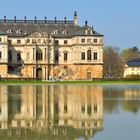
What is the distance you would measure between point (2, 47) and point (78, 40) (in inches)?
570

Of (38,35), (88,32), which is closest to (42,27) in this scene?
(38,35)

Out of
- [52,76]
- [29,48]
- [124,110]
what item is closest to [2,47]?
[29,48]

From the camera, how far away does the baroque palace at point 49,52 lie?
91438mm

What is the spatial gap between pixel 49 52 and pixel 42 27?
18.3 ft

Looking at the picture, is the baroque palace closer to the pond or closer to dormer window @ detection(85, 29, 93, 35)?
dormer window @ detection(85, 29, 93, 35)

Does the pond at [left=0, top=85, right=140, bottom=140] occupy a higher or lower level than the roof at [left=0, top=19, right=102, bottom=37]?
lower

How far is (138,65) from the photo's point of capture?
445 ft

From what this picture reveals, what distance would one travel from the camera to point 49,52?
93250 mm

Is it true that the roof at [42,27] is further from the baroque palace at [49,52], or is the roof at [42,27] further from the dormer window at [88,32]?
the dormer window at [88,32]

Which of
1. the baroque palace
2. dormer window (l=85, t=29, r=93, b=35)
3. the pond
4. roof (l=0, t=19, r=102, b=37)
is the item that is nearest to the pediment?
the baroque palace

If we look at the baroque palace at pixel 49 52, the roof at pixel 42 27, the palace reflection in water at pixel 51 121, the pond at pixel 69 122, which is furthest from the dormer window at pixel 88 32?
the pond at pixel 69 122

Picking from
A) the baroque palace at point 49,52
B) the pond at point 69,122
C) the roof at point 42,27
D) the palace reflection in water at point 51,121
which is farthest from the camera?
the roof at point 42,27

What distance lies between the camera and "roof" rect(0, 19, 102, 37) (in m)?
92.8

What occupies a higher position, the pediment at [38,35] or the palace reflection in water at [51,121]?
the pediment at [38,35]
